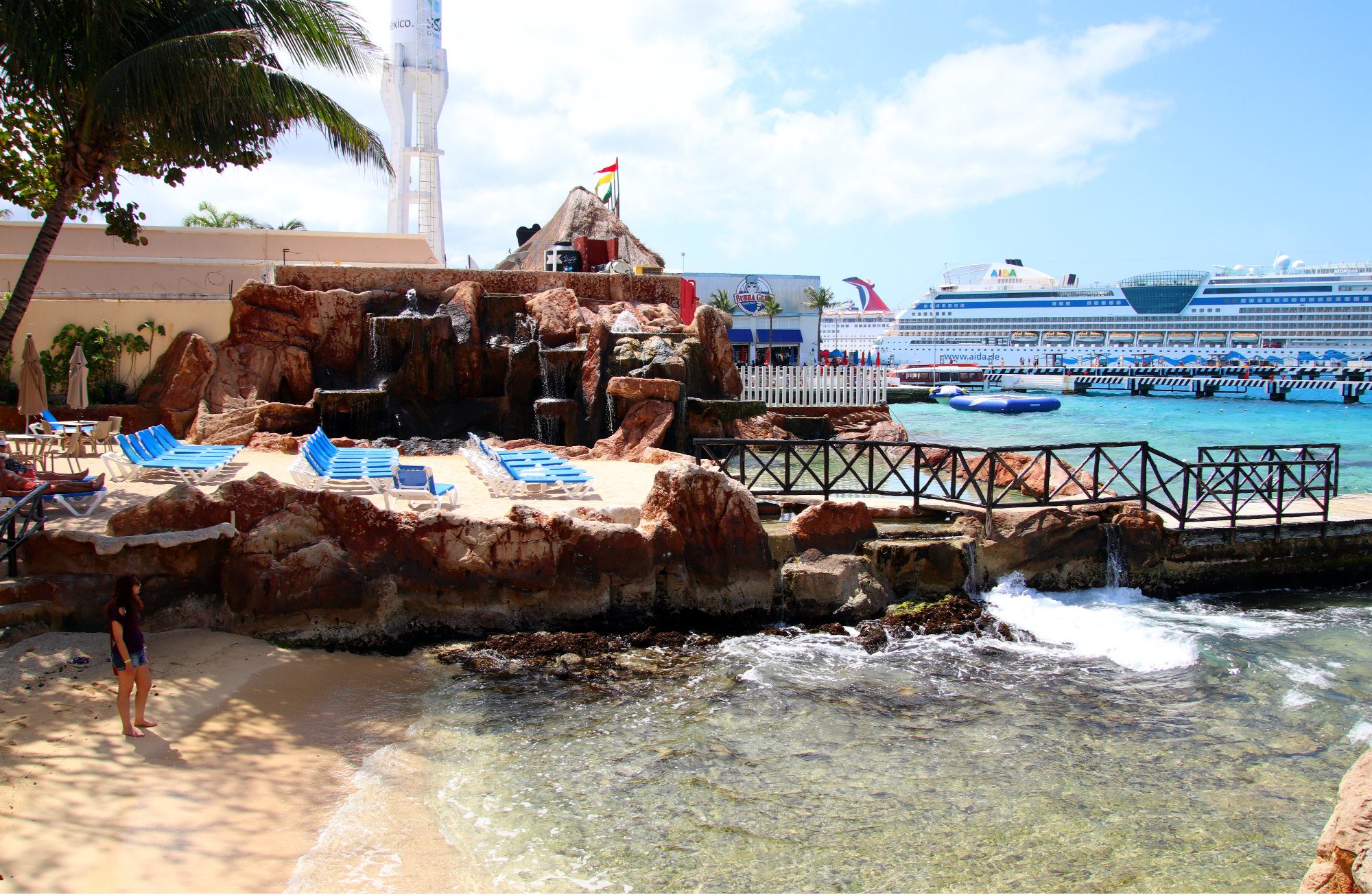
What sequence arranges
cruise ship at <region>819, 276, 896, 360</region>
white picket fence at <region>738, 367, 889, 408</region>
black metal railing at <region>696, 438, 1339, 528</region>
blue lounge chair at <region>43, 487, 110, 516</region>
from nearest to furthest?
blue lounge chair at <region>43, 487, 110, 516</region> → black metal railing at <region>696, 438, 1339, 528</region> → white picket fence at <region>738, 367, 889, 408</region> → cruise ship at <region>819, 276, 896, 360</region>

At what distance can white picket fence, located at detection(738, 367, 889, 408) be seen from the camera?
81.3ft

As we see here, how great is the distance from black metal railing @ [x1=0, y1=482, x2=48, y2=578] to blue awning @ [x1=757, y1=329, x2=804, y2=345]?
45077mm

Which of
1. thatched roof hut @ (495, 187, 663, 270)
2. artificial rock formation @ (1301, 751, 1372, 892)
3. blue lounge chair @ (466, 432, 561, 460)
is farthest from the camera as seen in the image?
thatched roof hut @ (495, 187, 663, 270)

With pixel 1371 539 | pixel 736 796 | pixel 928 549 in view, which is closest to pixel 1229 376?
pixel 1371 539

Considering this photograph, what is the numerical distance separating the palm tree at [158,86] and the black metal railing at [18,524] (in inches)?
107

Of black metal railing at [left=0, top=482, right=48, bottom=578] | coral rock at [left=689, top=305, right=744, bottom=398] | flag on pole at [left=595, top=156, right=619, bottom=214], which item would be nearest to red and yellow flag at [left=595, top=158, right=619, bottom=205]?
flag on pole at [left=595, top=156, right=619, bottom=214]

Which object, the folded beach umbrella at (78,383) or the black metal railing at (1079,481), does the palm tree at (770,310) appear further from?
the folded beach umbrella at (78,383)

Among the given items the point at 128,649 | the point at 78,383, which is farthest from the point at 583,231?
the point at 128,649

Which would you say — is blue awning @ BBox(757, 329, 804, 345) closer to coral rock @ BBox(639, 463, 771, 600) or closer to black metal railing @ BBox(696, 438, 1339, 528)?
black metal railing @ BBox(696, 438, 1339, 528)

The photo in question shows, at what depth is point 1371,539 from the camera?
12.9 m

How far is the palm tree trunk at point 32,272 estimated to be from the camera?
10.0 m

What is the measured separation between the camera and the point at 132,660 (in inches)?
245

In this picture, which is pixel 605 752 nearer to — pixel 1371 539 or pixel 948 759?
pixel 948 759

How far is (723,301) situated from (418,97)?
1947cm
